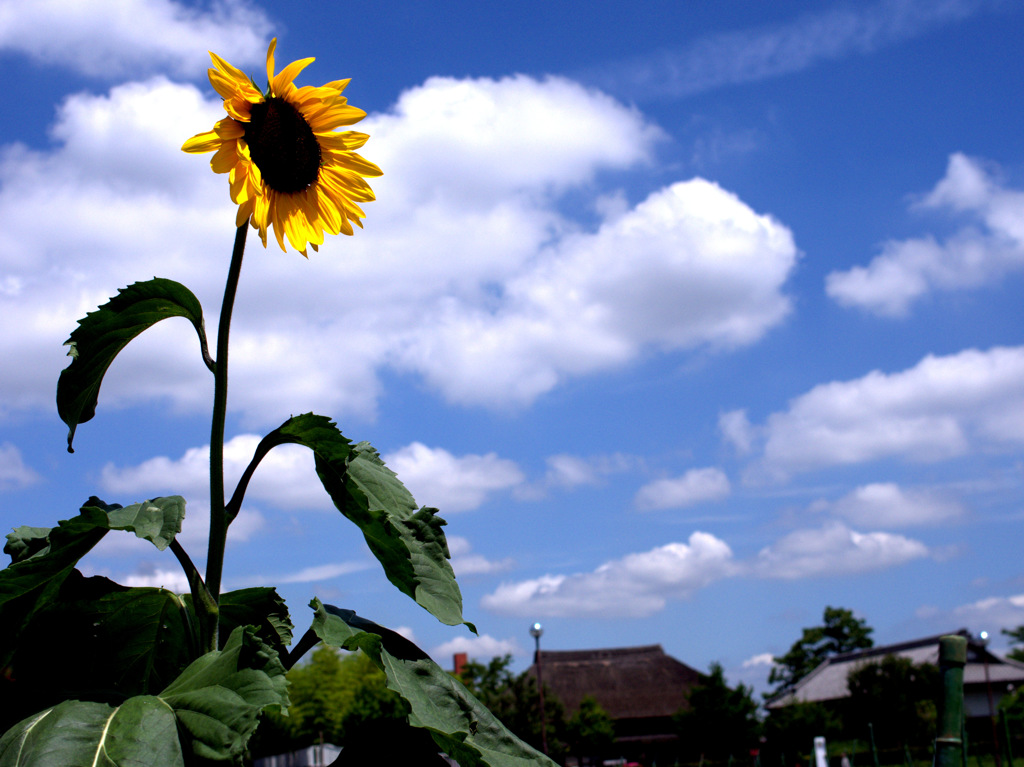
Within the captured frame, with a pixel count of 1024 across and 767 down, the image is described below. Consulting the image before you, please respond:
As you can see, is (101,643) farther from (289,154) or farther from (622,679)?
(622,679)

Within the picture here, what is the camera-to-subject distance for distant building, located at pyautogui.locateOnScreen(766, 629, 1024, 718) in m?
58.3

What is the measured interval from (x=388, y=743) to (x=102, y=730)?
0.70m

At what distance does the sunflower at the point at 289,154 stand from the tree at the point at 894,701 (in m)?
52.9

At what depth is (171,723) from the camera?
1.29m

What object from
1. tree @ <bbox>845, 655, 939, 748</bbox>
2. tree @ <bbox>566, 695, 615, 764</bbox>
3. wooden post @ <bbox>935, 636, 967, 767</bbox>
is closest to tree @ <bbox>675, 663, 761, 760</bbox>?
tree @ <bbox>566, 695, 615, 764</bbox>

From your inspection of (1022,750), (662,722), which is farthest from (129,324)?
(662,722)

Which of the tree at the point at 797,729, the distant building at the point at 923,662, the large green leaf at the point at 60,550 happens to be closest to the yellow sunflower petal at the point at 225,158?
the large green leaf at the point at 60,550

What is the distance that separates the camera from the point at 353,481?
1.73 m

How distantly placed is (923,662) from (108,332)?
6302cm

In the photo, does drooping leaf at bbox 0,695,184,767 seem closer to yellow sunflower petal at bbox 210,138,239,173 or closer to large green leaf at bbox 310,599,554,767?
large green leaf at bbox 310,599,554,767

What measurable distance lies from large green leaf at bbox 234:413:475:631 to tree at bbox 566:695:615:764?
4535cm

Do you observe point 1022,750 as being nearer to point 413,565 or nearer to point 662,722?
point 662,722

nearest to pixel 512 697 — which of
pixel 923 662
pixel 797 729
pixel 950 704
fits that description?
pixel 797 729

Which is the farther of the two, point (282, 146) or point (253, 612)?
point (282, 146)
